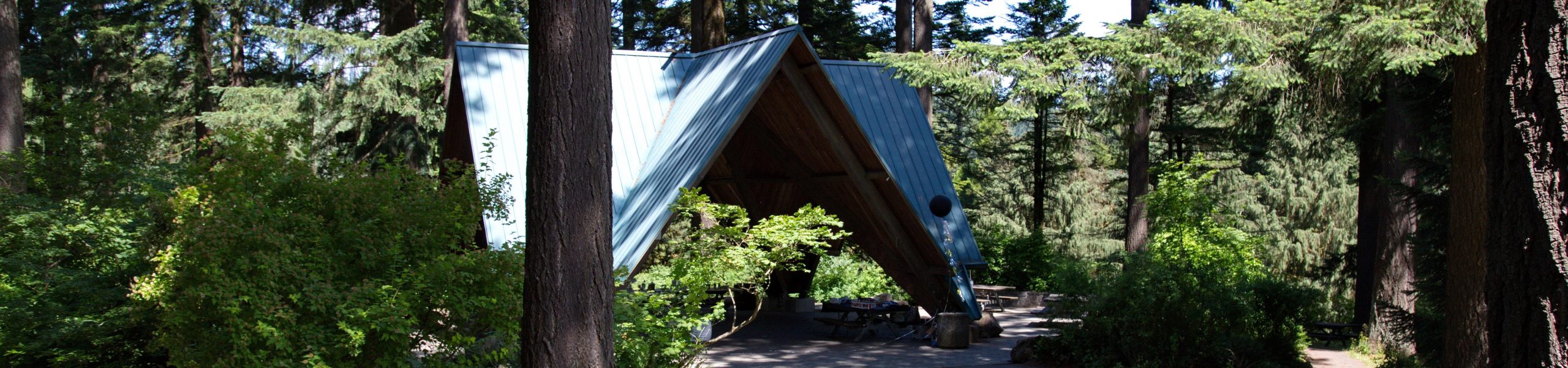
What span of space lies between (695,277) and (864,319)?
19.6ft

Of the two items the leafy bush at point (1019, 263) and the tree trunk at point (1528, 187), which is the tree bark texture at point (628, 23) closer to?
the leafy bush at point (1019, 263)

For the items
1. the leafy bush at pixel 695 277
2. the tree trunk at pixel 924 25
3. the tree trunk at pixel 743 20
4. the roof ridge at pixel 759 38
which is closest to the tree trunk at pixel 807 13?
the tree trunk at pixel 743 20

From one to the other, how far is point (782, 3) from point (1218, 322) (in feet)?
59.0

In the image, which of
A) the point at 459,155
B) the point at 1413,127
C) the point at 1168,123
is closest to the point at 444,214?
the point at 459,155

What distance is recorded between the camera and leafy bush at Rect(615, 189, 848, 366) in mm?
7562

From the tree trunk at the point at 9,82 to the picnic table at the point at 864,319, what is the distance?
10.3 m

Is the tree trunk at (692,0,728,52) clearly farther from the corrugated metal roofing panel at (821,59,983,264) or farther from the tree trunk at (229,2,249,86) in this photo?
the tree trunk at (229,2,249,86)

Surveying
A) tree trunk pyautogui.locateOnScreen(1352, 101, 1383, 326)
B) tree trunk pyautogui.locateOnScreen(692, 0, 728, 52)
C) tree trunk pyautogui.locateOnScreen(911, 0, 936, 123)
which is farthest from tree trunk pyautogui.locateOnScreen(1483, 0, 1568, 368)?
tree trunk pyautogui.locateOnScreen(911, 0, 936, 123)

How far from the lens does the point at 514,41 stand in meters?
21.0

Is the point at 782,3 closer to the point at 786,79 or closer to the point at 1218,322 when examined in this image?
the point at 786,79

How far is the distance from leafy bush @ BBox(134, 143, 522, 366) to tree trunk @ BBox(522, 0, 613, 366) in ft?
3.94

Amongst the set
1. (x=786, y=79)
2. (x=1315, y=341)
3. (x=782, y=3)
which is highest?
(x=782, y=3)

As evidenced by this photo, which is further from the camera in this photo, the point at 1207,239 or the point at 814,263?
the point at 814,263

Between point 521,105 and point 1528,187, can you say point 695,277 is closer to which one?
point 521,105
